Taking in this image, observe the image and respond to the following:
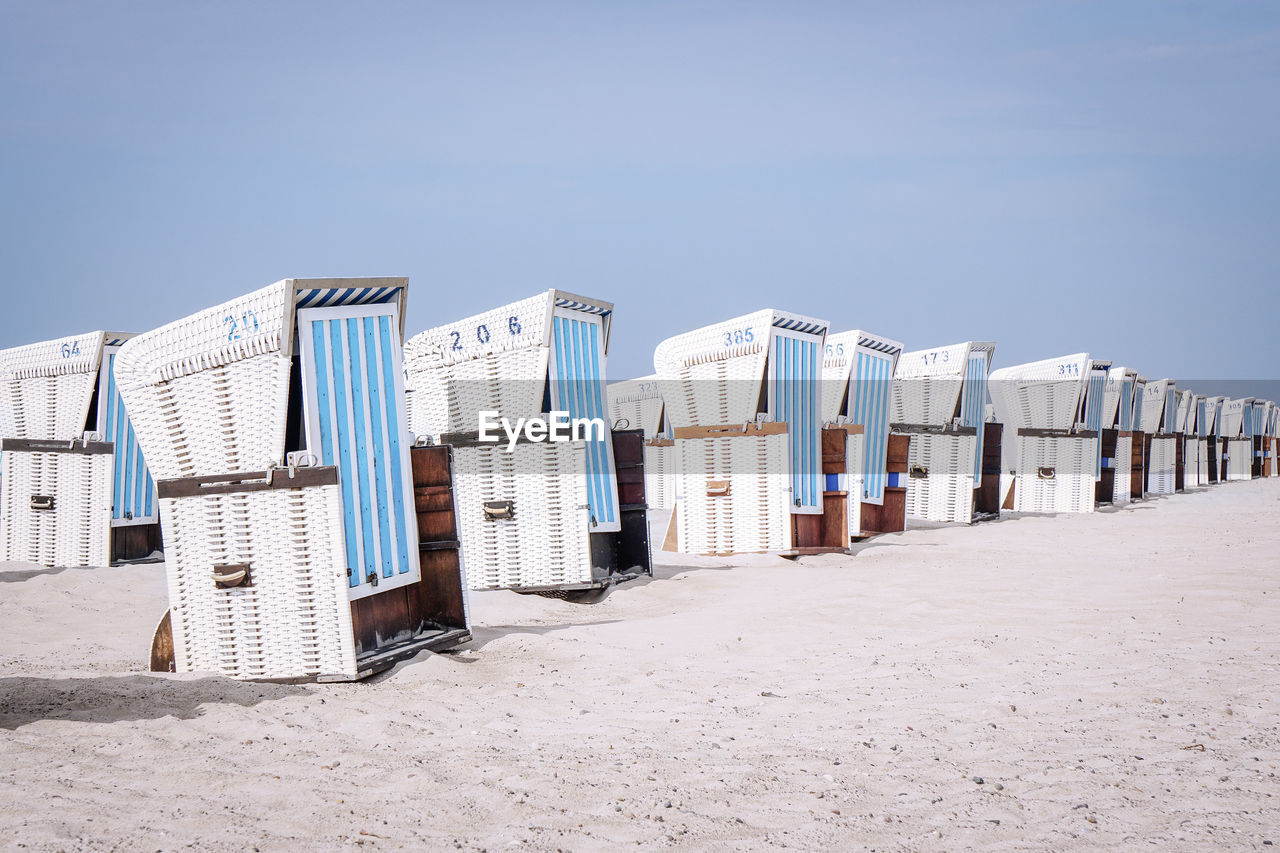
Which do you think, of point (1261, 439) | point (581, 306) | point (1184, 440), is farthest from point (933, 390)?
point (1261, 439)

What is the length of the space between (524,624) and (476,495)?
1.66 meters

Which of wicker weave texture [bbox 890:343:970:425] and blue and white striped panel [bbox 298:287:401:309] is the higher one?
blue and white striped panel [bbox 298:287:401:309]

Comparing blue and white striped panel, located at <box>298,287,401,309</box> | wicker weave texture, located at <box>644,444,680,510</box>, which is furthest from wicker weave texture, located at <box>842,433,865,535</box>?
blue and white striped panel, located at <box>298,287,401,309</box>

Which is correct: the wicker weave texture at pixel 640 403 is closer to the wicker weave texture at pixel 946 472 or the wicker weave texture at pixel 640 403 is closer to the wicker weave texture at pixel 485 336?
the wicker weave texture at pixel 946 472

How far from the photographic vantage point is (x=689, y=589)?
9.35 meters

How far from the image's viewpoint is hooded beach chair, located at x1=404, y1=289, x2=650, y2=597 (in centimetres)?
902

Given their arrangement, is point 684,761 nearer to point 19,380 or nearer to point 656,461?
point 19,380

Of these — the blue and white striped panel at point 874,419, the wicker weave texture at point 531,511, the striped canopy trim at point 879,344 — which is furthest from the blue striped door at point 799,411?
the wicker weave texture at point 531,511

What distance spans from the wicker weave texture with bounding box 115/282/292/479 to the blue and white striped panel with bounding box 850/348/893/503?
9.62 m

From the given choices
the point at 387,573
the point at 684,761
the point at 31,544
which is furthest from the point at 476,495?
the point at 31,544

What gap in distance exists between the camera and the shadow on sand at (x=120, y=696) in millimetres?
4785

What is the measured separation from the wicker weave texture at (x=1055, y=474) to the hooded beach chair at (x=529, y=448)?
12231 millimetres

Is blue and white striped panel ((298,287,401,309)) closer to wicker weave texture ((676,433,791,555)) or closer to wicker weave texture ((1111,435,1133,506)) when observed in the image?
wicker weave texture ((676,433,791,555))

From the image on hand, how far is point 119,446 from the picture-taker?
11352 millimetres
